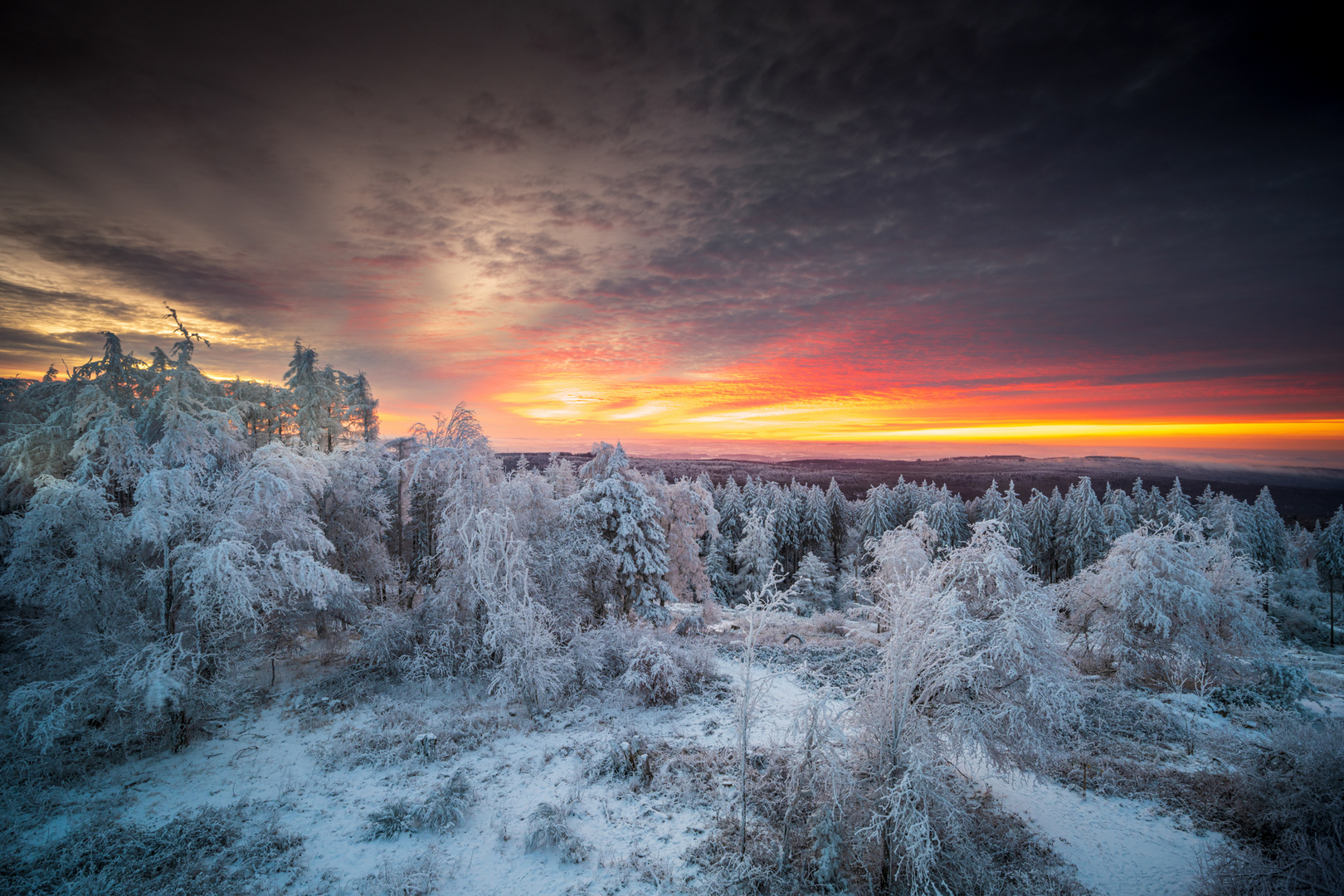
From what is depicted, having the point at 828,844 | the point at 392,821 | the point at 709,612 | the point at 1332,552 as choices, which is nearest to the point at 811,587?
the point at 709,612

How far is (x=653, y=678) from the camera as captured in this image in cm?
1641

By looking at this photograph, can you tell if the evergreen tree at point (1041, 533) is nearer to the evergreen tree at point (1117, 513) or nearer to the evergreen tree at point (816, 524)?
the evergreen tree at point (1117, 513)

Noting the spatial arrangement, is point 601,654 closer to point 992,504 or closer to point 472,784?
point 472,784

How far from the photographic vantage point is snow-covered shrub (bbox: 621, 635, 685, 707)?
1611cm

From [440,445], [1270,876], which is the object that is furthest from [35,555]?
[1270,876]

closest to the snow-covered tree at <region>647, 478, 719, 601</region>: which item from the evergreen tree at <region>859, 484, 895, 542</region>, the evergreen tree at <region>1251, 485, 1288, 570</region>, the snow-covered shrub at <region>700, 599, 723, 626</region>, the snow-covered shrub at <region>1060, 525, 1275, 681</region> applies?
the snow-covered shrub at <region>700, 599, 723, 626</region>

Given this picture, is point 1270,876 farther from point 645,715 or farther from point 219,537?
point 219,537

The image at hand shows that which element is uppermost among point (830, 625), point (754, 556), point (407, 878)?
point (407, 878)

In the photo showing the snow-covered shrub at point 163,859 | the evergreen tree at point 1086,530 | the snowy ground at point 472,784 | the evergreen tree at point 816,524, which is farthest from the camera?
the evergreen tree at point 816,524

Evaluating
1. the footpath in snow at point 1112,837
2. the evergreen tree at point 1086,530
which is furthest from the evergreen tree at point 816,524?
the footpath in snow at point 1112,837

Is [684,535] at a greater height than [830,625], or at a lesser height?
greater

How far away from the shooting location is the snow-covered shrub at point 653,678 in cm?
1611

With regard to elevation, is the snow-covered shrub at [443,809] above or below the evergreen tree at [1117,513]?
below

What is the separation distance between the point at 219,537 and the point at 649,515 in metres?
14.5
